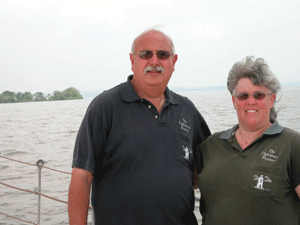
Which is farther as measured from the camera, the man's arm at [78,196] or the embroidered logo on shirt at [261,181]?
the man's arm at [78,196]

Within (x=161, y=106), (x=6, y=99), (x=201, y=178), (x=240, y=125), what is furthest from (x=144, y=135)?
(x=6, y=99)

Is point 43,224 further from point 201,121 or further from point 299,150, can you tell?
point 299,150

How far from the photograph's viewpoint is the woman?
6.81ft

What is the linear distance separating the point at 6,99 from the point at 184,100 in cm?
14495

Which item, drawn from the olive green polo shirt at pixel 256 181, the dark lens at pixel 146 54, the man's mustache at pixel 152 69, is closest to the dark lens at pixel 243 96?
the olive green polo shirt at pixel 256 181

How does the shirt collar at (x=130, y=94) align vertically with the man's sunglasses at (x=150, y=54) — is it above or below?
below

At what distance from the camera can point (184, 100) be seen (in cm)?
286

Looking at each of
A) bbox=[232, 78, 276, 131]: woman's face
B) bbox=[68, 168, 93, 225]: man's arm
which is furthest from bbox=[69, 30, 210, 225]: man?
bbox=[232, 78, 276, 131]: woman's face

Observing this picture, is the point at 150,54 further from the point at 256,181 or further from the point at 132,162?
the point at 256,181

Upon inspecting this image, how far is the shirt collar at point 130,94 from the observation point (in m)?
2.49

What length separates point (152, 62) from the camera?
8.38ft

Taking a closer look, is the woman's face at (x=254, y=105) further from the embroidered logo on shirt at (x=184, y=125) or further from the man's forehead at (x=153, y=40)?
the man's forehead at (x=153, y=40)

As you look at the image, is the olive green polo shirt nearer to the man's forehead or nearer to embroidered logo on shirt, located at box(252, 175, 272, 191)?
embroidered logo on shirt, located at box(252, 175, 272, 191)

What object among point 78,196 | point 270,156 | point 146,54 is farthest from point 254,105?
point 78,196
